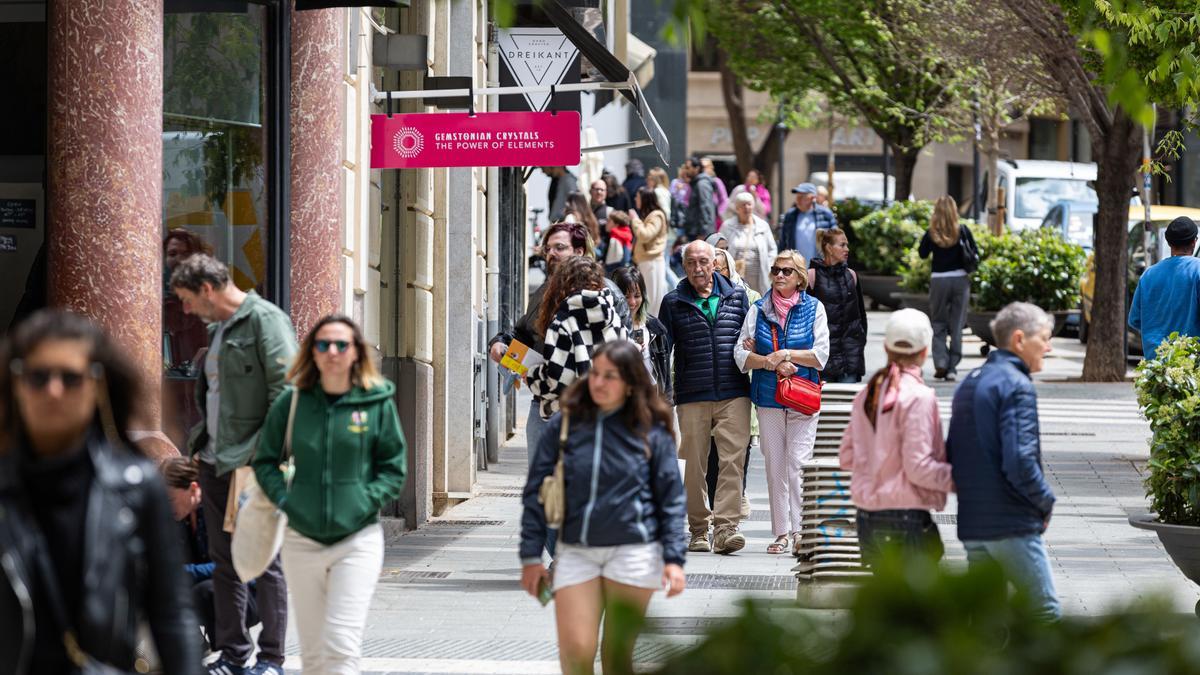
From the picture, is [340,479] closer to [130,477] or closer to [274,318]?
[274,318]

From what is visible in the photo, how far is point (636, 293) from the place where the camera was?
1097cm

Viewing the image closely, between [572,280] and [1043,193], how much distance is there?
2405 centimetres

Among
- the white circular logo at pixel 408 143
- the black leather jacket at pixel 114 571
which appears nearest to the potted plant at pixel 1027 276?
the white circular logo at pixel 408 143

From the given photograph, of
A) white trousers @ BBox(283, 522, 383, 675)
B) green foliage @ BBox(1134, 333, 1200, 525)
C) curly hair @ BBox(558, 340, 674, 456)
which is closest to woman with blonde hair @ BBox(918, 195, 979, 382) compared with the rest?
green foliage @ BBox(1134, 333, 1200, 525)

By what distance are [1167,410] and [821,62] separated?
28.7 meters

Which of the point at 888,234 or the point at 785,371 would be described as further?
the point at 888,234

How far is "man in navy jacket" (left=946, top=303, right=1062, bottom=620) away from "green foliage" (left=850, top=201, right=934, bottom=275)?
22627 mm

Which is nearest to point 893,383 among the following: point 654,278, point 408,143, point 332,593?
point 332,593

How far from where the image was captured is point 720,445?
11.3 m

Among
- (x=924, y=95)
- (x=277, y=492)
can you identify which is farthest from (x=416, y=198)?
(x=924, y=95)

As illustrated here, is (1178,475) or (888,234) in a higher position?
(888,234)

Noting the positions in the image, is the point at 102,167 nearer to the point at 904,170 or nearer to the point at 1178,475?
the point at 1178,475

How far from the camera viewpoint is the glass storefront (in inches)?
369

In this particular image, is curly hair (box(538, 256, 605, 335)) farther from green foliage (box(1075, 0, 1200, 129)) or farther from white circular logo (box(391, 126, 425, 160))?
green foliage (box(1075, 0, 1200, 129))
